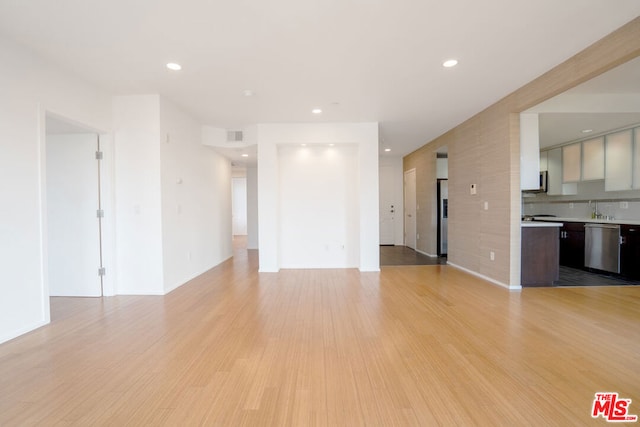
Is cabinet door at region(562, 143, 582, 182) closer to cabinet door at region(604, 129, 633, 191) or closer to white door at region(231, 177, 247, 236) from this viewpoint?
cabinet door at region(604, 129, 633, 191)

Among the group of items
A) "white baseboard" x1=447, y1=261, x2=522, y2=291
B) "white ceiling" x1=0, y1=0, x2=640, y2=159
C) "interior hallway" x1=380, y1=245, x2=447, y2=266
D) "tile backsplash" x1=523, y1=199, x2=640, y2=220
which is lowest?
"interior hallway" x1=380, y1=245, x2=447, y2=266

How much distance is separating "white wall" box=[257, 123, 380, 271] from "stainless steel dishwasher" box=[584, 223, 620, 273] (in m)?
3.85

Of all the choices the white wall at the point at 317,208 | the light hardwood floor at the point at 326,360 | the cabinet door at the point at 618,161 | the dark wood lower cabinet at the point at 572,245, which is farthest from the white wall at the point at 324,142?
the cabinet door at the point at 618,161

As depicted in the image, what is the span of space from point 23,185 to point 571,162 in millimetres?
8761

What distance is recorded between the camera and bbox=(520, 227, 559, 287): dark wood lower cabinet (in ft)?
13.4

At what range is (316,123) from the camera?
16.9 ft

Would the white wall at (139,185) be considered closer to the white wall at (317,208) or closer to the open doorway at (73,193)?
the open doorway at (73,193)

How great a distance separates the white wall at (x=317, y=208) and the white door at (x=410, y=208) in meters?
3.00

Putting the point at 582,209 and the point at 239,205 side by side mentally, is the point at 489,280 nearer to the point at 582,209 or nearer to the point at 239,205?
the point at 582,209

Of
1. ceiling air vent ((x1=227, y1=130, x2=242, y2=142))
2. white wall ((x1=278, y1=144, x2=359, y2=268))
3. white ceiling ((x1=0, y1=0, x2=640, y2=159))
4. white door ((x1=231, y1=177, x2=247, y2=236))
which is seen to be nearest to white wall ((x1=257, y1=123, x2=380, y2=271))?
white wall ((x1=278, y1=144, x2=359, y2=268))

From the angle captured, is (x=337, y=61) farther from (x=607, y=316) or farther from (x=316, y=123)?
(x=607, y=316)

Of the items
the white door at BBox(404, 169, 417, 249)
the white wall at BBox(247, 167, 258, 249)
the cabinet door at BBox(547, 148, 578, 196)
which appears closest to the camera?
the cabinet door at BBox(547, 148, 578, 196)

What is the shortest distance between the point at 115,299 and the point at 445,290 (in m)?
4.56

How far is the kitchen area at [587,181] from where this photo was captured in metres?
4.03
